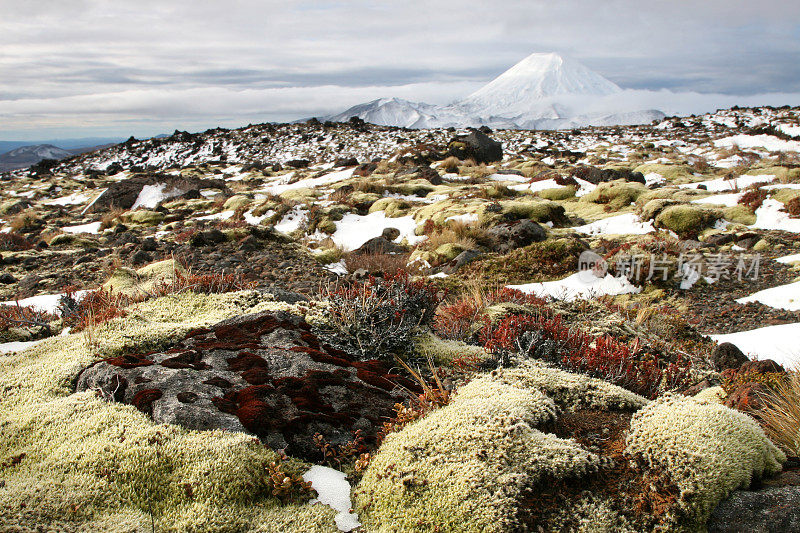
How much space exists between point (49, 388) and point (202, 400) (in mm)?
1356

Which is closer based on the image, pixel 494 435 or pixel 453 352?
pixel 494 435

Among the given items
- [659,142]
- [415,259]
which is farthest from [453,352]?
[659,142]

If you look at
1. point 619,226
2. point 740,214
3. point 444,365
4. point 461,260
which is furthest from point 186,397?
point 740,214

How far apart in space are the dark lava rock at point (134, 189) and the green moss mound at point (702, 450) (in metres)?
24.1

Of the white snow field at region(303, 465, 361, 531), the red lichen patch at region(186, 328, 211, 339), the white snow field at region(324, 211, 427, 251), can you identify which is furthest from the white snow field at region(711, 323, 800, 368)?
the white snow field at region(324, 211, 427, 251)

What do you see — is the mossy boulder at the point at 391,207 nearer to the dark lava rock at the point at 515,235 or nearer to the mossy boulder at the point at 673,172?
the dark lava rock at the point at 515,235

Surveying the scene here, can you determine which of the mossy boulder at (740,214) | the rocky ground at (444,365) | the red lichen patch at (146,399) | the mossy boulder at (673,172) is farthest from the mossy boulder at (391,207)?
the mossy boulder at (673,172)

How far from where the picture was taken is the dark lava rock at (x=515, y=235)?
11094 millimetres

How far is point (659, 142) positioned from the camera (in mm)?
43031

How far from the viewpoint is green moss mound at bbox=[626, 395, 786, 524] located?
2258 millimetres

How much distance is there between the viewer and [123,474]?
2512 mm

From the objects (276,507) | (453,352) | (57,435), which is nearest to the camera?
(276,507)

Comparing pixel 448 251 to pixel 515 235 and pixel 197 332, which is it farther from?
pixel 197 332

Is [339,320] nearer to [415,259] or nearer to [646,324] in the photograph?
[646,324]
